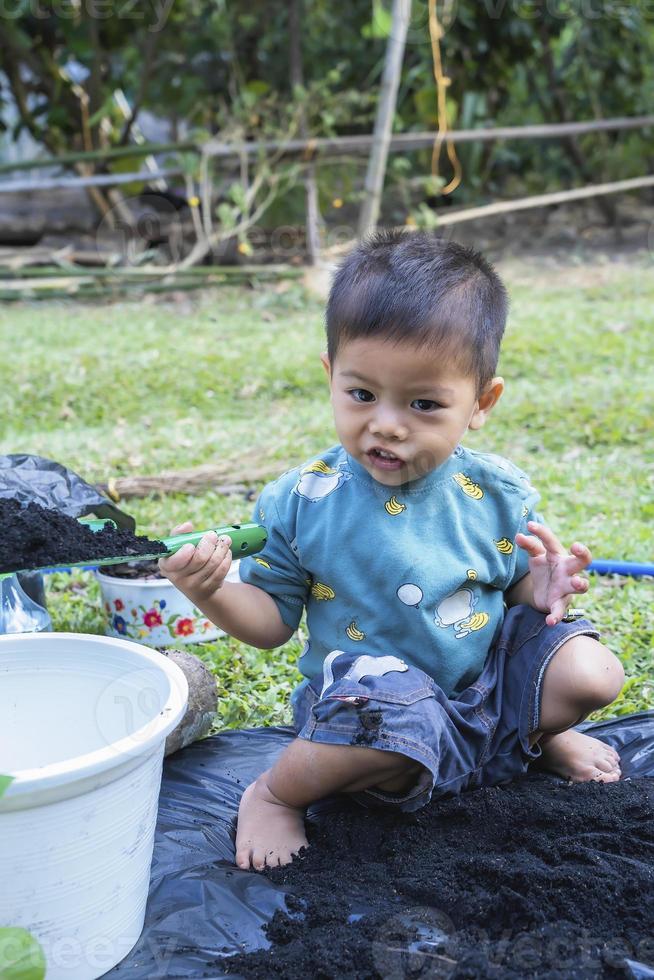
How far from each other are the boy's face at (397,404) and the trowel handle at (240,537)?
0.23m

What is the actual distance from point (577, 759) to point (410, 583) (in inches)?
20.4

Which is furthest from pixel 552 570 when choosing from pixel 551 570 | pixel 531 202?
pixel 531 202

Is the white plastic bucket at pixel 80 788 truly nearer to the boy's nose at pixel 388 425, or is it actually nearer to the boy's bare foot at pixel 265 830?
the boy's bare foot at pixel 265 830

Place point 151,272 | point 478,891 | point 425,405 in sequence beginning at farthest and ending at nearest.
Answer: point 151,272 → point 425,405 → point 478,891

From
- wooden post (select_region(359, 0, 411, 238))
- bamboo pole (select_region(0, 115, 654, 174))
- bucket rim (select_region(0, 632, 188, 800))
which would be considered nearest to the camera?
bucket rim (select_region(0, 632, 188, 800))

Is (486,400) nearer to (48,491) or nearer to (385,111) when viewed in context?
(48,491)

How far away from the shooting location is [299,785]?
5.79ft

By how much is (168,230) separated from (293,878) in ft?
25.4

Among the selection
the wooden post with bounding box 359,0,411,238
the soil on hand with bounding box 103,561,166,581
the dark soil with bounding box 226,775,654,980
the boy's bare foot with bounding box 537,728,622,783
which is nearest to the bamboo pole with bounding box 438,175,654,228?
the wooden post with bounding box 359,0,411,238

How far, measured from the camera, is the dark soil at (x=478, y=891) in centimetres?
139

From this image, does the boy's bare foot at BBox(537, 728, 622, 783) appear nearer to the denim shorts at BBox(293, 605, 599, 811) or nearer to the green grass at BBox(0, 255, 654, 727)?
the denim shorts at BBox(293, 605, 599, 811)

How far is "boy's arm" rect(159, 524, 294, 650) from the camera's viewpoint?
65.9 inches

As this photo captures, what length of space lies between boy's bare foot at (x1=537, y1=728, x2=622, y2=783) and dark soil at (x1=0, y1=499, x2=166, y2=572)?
2.97ft

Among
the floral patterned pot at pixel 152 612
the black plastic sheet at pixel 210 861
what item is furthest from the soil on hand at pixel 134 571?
the black plastic sheet at pixel 210 861
